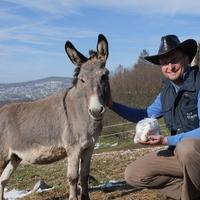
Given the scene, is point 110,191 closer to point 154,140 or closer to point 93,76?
point 93,76

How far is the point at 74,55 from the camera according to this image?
684 cm

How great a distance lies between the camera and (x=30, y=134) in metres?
7.61

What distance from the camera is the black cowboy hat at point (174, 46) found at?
17.4 feet

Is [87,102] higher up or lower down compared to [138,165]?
higher up

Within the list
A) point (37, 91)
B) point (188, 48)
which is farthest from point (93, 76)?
point (37, 91)

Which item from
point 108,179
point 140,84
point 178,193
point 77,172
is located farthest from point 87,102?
point 140,84

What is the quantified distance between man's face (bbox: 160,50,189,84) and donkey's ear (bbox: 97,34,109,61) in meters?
1.56

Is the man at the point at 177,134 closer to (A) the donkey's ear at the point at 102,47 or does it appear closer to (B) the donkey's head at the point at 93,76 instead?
(B) the donkey's head at the point at 93,76

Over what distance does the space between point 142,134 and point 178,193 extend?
1079 mm

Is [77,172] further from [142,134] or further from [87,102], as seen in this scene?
[142,134]

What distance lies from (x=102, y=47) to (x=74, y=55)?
452 millimetres

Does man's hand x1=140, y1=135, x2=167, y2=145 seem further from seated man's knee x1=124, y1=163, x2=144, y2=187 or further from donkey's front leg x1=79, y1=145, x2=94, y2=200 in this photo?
donkey's front leg x1=79, y1=145, x2=94, y2=200

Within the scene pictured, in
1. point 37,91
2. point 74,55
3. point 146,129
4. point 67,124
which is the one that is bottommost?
point 37,91

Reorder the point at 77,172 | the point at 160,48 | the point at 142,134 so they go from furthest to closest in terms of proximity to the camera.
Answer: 1. the point at 77,172
2. the point at 160,48
3. the point at 142,134
